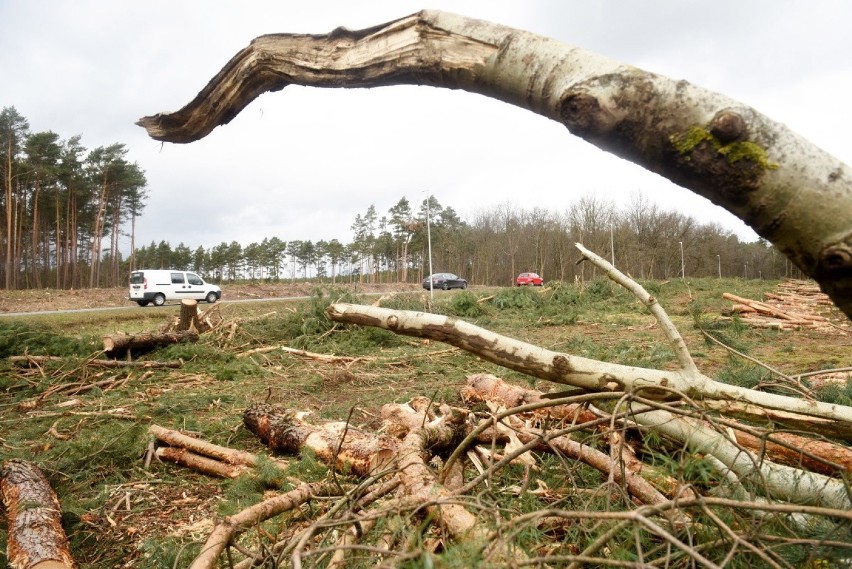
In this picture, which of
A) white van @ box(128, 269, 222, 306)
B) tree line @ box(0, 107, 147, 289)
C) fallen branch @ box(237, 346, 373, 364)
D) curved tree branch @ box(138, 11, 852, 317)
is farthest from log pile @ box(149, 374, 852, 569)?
tree line @ box(0, 107, 147, 289)

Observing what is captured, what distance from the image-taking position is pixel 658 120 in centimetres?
113

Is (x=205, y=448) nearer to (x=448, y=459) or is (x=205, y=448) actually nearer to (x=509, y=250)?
(x=448, y=459)

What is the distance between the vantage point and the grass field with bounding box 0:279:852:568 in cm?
283

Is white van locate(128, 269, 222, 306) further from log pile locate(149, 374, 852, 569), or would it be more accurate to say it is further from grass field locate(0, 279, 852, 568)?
log pile locate(149, 374, 852, 569)

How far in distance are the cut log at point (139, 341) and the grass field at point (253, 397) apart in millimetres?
228

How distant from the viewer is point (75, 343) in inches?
365

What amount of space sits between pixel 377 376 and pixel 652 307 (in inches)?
233

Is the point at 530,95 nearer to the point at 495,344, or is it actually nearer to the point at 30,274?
the point at 495,344

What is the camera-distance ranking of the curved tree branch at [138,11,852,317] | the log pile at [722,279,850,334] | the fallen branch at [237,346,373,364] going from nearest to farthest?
the curved tree branch at [138,11,852,317] → the fallen branch at [237,346,373,364] → the log pile at [722,279,850,334]

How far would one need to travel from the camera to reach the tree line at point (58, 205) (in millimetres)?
35062

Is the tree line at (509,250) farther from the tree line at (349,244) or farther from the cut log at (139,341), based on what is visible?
the cut log at (139,341)

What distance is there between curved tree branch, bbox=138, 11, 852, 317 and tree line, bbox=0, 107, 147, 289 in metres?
42.1

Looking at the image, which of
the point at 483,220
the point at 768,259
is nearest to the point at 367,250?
the point at 483,220

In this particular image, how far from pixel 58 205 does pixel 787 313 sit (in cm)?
4442
